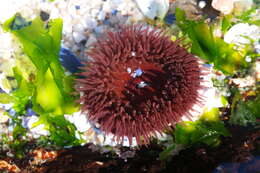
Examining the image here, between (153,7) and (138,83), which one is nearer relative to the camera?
(138,83)

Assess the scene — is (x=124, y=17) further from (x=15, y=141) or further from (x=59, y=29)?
(x=15, y=141)

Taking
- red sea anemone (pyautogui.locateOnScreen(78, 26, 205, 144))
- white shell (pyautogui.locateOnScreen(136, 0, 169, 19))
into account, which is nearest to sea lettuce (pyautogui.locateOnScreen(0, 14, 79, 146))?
red sea anemone (pyautogui.locateOnScreen(78, 26, 205, 144))

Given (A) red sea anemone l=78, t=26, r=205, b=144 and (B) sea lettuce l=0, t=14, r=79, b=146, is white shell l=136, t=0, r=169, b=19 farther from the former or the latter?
(B) sea lettuce l=0, t=14, r=79, b=146

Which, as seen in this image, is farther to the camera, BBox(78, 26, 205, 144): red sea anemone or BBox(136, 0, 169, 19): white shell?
BBox(136, 0, 169, 19): white shell

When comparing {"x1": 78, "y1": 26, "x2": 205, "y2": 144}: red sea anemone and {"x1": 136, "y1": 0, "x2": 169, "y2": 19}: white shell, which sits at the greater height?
{"x1": 136, "y1": 0, "x2": 169, "y2": 19}: white shell

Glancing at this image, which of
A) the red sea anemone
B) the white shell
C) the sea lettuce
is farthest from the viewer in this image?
the white shell

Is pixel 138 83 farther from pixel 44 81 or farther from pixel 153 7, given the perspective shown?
pixel 153 7

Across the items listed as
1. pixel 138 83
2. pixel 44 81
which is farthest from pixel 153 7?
pixel 44 81

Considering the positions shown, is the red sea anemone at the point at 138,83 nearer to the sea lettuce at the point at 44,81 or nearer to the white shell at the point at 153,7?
the sea lettuce at the point at 44,81

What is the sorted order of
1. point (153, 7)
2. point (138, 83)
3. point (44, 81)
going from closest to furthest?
point (138, 83) < point (44, 81) < point (153, 7)

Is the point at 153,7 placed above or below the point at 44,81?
above
